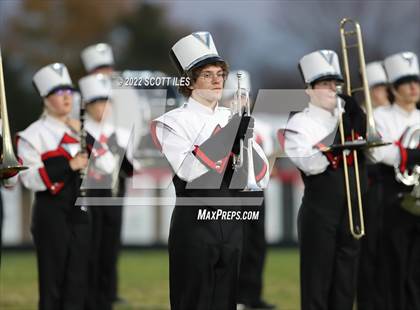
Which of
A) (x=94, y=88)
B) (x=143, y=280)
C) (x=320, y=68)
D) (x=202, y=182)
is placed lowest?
(x=143, y=280)

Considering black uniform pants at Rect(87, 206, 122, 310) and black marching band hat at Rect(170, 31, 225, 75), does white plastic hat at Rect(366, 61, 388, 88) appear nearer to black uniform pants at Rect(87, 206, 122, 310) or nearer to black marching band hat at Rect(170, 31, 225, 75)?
black uniform pants at Rect(87, 206, 122, 310)

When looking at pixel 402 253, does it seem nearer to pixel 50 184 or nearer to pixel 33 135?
pixel 50 184

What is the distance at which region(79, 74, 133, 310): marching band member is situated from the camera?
30.4ft

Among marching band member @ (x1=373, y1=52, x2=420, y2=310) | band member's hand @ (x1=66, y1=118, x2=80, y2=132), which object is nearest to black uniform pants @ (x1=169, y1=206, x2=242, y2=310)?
band member's hand @ (x1=66, y1=118, x2=80, y2=132)

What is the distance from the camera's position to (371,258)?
927 centimetres

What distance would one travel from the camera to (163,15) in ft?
114

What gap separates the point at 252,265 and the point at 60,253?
2.84m

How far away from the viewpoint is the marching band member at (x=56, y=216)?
27.2 feet

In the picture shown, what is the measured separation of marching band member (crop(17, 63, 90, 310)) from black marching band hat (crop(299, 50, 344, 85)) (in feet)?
5.88

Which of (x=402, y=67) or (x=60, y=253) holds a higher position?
(x=402, y=67)

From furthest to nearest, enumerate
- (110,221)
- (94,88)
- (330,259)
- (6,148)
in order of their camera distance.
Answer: (110,221) → (94,88) → (330,259) → (6,148)

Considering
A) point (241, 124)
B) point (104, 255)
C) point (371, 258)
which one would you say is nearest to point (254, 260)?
point (104, 255)

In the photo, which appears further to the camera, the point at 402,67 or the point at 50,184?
the point at 402,67

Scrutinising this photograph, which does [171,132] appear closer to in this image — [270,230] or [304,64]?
[304,64]
